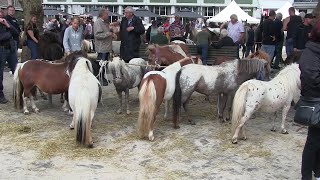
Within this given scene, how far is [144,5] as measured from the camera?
185ft

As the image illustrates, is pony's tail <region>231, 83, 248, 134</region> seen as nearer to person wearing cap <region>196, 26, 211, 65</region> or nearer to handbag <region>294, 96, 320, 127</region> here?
handbag <region>294, 96, 320, 127</region>

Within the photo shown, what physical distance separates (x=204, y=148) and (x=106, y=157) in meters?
1.44

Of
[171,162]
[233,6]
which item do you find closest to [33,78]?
[171,162]

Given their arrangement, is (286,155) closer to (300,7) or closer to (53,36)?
(53,36)

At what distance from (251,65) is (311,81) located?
2.95 metres

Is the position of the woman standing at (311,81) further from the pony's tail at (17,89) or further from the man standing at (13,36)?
the man standing at (13,36)

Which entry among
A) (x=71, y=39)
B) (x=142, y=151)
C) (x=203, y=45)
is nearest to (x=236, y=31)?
(x=203, y=45)

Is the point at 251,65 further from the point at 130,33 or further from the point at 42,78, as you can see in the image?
the point at 42,78

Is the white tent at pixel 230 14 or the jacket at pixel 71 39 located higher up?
the white tent at pixel 230 14

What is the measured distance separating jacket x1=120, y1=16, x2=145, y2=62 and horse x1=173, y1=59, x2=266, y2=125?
9.06 ft

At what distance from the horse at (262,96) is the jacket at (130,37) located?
3.85 m

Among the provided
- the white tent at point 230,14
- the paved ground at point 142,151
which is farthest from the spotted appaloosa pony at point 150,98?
the white tent at point 230,14

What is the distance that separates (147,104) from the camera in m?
5.73

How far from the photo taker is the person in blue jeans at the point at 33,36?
9648 millimetres
